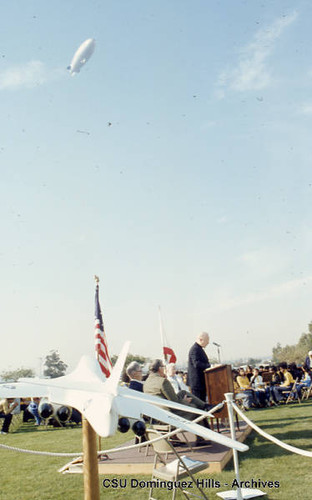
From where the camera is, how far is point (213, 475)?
5852 mm

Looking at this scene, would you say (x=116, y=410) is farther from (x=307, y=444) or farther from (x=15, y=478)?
(x=307, y=444)

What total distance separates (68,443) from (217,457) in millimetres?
4905

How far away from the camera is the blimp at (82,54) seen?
1995 centimetres

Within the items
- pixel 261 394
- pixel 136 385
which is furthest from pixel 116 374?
pixel 261 394

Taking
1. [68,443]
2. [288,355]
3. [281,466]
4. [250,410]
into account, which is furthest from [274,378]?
[288,355]

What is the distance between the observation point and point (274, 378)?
1853 centimetres

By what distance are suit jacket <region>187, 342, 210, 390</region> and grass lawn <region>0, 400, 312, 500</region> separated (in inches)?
57.1

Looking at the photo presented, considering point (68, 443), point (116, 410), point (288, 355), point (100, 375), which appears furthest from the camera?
point (288, 355)

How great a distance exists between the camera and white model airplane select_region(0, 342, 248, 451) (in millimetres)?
1992


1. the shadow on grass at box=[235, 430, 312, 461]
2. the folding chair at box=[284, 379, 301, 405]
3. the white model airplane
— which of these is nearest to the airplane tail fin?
the white model airplane

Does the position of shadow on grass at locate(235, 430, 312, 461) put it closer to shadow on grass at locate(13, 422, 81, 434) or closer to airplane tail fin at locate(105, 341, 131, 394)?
airplane tail fin at locate(105, 341, 131, 394)

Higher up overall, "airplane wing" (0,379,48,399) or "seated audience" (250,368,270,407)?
"airplane wing" (0,379,48,399)

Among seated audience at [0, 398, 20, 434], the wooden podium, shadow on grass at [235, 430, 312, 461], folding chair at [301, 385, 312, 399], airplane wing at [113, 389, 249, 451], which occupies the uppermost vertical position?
airplane wing at [113, 389, 249, 451]

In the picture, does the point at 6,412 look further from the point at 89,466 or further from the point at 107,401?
the point at 107,401
